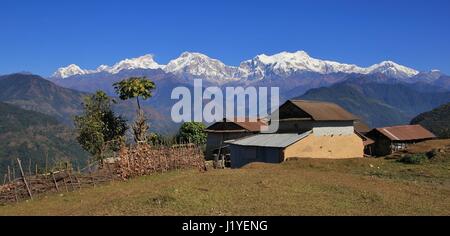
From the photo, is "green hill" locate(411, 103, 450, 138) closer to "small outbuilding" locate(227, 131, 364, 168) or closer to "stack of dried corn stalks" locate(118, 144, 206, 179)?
"small outbuilding" locate(227, 131, 364, 168)

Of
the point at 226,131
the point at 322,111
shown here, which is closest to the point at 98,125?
the point at 322,111

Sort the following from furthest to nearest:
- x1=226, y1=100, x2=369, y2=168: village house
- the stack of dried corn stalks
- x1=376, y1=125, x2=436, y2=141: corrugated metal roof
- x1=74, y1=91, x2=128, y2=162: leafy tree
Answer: x1=376, y1=125, x2=436, y2=141: corrugated metal roof < x1=226, y1=100, x2=369, y2=168: village house < x1=74, y1=91, x2=128, y2=162: leafy tree < the stack of dried corn stalks

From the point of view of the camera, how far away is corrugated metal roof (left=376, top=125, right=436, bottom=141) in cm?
7075

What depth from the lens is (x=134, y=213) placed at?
1797 cm

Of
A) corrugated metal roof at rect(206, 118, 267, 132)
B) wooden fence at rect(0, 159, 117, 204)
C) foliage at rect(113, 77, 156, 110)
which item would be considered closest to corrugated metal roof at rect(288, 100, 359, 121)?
corrugated metal roof at rect(206, 118, 267, 132)

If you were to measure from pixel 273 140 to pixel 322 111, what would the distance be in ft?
27.3

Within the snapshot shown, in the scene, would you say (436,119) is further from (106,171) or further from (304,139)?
(106,171)

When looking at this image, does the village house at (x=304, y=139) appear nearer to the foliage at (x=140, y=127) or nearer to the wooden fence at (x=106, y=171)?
the wooden fence at (x=106, y=171)

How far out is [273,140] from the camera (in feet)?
173

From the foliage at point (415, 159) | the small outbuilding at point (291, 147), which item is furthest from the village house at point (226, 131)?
the foliage at point (415, 159)

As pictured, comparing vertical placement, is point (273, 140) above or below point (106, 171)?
above
